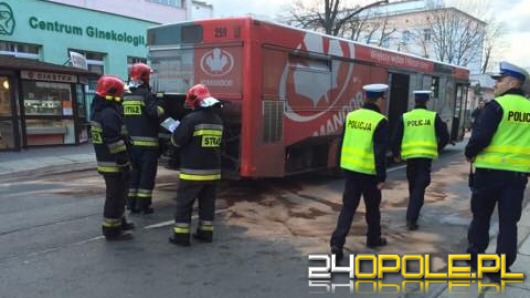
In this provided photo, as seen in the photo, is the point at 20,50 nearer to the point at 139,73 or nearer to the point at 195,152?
the point at 139,73

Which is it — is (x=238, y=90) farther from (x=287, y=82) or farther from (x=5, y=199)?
(x=5, y=199)

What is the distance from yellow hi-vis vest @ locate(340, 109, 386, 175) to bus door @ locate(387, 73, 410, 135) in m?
7.03

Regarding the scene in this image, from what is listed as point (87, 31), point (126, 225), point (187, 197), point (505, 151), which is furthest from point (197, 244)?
point (87, 31)

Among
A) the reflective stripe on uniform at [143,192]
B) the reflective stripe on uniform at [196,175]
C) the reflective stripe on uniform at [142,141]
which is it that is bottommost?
the reflective stripe on uniform at [143,192]

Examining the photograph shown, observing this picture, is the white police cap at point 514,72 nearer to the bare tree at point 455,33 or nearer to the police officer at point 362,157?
the police officer at point 362,157

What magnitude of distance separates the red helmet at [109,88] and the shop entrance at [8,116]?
32.9 ft

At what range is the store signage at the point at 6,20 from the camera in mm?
16438

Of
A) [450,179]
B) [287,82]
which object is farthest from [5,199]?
[450,179]

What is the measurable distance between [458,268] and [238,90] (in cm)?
439

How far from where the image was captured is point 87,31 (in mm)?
19219

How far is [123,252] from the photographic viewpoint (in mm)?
5457

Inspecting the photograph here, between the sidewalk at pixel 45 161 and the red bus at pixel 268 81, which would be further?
the sidewalk at pixel 45 161

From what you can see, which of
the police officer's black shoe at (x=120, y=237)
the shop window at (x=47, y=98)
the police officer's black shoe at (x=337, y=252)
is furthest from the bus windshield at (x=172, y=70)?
the shop window at (x=47, y=98)

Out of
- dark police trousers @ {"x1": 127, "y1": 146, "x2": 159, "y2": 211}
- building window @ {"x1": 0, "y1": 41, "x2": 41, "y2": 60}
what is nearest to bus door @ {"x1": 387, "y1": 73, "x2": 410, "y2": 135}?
dark police trousers @ {"x1": 127, "y1": 146, "x2": 159, "y2": 211}
